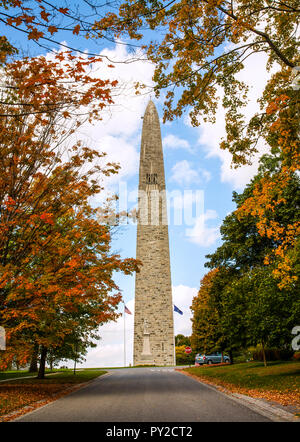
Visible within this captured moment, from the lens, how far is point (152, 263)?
45781 millimetres

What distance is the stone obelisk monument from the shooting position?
42188mm

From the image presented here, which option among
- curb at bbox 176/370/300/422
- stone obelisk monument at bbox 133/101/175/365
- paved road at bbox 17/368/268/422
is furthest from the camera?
stone obelisk monument at bbox 133/101/175/365

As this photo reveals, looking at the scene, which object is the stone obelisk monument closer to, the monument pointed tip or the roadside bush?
→ the monument pointed tip

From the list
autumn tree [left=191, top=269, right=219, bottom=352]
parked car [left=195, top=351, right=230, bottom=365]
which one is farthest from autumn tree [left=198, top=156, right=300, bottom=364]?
parked car [left=195, top=351, right=230, bottom=365]

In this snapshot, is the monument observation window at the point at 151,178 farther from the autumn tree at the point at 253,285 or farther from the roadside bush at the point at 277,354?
the roadside bush at the point at 277,354

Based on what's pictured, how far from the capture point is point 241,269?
91.1 ft

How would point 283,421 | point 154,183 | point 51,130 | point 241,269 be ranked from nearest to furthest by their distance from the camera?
point 283,421 < point 51,130 < point 241,269 < point 154,183

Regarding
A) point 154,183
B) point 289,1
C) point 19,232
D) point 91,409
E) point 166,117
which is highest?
point 154,183

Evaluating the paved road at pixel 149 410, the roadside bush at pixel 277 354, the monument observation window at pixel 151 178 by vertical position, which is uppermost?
the monument observation window at pixel 151 178

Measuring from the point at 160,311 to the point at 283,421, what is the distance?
3710 centimetres

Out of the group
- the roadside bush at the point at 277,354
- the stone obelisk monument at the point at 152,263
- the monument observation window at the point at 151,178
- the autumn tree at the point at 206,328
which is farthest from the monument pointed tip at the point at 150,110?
the roadside bush at the point at 277,354

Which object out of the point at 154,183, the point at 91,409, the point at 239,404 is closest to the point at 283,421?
the point at 239,404

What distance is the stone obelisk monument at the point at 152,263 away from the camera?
42188 millimetres
